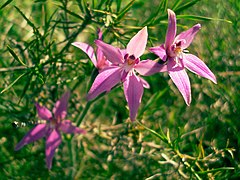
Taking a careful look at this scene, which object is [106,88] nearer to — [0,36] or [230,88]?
[230,88]

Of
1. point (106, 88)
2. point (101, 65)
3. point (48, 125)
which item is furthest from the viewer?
point (48, 125)

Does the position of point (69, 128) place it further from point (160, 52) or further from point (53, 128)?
point (160, 52)

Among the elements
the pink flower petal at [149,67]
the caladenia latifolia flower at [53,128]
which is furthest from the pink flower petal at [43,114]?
the pink flower petal at [149,67]

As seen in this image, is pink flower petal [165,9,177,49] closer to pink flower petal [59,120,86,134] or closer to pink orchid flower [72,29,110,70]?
pink orchid flower [72,29,110,70]

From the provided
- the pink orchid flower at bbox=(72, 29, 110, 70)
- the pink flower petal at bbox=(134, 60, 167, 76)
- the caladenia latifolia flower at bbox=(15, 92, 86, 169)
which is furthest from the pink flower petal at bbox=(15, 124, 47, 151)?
the pink flower petal at bbox=(134, 60, 167, 76)

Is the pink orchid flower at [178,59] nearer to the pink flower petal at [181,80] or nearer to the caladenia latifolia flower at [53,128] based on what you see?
the pink flower petal at [181,80]

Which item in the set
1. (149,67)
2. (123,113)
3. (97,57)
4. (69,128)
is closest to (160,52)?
(149,67)

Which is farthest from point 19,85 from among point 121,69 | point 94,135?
point 121,69
